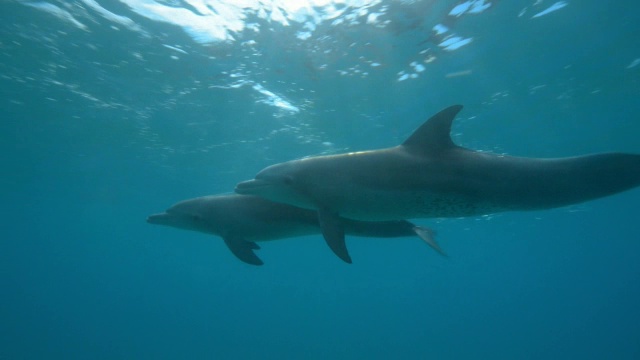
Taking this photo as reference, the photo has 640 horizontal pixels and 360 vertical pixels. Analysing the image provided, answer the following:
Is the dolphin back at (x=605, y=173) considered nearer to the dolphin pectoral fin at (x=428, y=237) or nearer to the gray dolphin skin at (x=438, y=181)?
the gray dolphin skin at (x=438, y=181)

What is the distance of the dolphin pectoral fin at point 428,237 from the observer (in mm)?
5410

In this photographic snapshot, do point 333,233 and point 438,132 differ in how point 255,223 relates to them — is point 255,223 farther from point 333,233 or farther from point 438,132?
point 438,132

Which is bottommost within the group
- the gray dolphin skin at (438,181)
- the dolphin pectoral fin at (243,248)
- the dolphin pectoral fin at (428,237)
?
the dolphin pectoral fin at (243,248)

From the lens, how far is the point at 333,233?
4852mm

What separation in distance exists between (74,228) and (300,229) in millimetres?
62746

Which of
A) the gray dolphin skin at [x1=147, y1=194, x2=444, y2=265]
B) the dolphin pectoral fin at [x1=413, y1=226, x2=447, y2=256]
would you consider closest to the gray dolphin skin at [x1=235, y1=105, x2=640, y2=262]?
the dolphin pectoral fin at [x1=413, y1=226, x2=447, y2=256]

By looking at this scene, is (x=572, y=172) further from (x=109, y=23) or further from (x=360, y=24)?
(x=109, y=23)

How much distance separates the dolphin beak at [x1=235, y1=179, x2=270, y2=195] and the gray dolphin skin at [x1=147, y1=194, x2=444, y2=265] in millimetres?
497

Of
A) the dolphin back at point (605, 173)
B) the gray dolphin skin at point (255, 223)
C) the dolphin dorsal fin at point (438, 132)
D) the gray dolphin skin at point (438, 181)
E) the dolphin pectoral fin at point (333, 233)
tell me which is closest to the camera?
the dolphin back at point (605, 173)

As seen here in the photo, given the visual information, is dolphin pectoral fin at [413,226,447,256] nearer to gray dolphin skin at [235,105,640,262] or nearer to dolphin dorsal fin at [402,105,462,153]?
gray dolphin skin at [235,105,640,262]

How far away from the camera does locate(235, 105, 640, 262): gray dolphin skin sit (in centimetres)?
461

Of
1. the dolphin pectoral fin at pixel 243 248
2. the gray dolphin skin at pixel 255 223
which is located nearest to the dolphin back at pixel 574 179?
the gray dolphin skin at pixel 255 223

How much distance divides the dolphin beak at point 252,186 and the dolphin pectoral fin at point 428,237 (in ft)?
6.82

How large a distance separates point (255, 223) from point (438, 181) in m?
2.68
